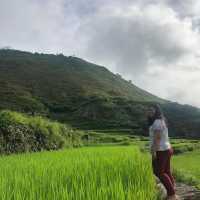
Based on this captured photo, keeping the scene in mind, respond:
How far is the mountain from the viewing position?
97.3 metres

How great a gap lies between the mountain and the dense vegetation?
61.4 meters

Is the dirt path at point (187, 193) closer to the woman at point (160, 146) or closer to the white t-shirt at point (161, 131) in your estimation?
the woman at point (160, 146)

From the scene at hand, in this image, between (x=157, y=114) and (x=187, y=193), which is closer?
(x=157, y=114)

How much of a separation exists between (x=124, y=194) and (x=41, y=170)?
10.4 feet

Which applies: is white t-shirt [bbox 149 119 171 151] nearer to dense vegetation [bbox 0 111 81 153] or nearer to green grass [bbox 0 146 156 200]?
green grass [bbox 0 146 156 200]

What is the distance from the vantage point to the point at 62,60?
176 m

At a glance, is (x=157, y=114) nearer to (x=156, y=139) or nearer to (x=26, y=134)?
(x=156, y=139)

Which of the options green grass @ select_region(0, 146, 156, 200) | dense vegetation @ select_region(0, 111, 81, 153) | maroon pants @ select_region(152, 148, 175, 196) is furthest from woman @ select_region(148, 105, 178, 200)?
dense vegetation @ select_region(0, 111, 81, 153)

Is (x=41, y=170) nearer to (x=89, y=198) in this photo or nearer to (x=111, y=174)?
(x=111, y=174)

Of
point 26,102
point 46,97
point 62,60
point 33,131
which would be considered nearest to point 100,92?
point 46,97

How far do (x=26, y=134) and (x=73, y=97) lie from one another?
102695 millimetres

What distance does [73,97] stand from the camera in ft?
398

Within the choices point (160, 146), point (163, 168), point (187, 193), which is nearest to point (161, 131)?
point (160, 146)

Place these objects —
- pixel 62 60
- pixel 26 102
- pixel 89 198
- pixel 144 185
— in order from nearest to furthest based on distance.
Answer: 1. pixel 89 198
2. pixel 144 185
3. pixel 26 102
4. pixel 62 60
